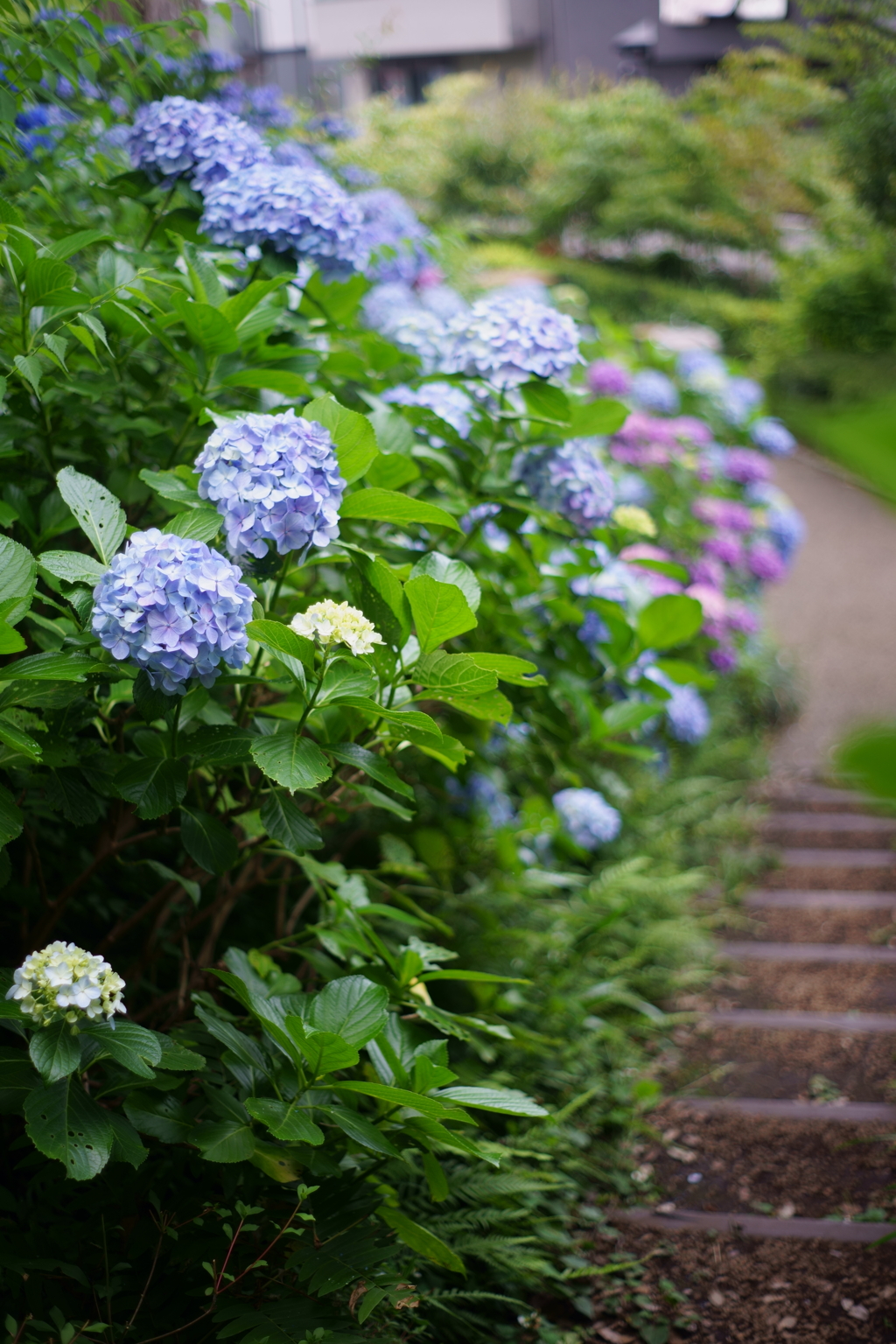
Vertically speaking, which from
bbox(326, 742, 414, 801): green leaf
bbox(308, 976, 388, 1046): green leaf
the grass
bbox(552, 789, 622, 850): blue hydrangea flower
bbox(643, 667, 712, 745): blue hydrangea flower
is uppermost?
the grass

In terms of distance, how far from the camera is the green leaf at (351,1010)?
1107 millimetres

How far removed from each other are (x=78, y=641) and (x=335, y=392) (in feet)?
2.55

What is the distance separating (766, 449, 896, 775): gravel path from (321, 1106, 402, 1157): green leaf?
9.76ft

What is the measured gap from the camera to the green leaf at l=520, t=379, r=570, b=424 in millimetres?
1491

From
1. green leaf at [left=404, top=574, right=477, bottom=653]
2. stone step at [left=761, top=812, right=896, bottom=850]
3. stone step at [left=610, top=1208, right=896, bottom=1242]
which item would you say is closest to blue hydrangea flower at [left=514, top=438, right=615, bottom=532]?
green leaf at [left=404, top=574, right=477, bottom=653]

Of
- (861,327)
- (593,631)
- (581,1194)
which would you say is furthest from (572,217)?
(581,1194)

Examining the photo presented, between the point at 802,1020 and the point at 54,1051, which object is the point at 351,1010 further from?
the point at 802,1020

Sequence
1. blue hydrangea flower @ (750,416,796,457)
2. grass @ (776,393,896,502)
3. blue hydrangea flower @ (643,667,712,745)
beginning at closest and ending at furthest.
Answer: grass @ (776,393,896,502) → blue hydrangea flower @ (643,667,712,745) → blue hydrangea flower @ (750,416,796,457)

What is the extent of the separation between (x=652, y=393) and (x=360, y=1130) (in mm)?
3671

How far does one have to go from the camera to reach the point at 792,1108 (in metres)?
2.11

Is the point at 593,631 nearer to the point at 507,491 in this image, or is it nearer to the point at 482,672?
the point at 507,491

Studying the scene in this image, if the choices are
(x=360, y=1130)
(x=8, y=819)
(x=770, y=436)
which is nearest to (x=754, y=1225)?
(x=360, y=1130)

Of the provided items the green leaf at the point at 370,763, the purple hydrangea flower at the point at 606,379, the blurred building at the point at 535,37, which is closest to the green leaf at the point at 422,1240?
the green leaf at the point at 370,763

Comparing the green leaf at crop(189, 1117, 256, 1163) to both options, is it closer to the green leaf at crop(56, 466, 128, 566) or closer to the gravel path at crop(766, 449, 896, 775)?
the green leaf at crop(56, 466, 128, 566)
